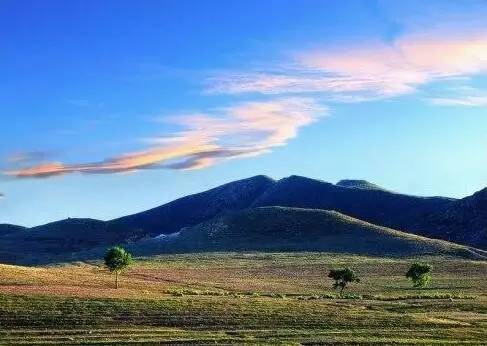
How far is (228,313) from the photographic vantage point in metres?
73.4

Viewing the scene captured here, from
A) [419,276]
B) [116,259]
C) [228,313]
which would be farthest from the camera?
[419,276]

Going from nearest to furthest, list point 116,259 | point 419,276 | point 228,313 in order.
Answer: point 228,313
point 116,259
point 419,276

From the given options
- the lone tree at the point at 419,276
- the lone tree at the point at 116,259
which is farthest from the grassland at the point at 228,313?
the lone tree at the point at 116,259

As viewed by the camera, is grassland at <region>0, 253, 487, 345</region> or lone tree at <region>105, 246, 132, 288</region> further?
lone tree at <region>105, 246, 132, 288</region>

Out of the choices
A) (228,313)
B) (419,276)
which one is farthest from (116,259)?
(419,276)

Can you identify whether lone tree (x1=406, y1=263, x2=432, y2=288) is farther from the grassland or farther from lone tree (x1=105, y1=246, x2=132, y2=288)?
lone tree (x1=105, y1=246, x2=132, y2=288)

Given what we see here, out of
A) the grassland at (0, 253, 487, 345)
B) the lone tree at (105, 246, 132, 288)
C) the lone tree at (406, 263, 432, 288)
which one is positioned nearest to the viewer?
the grassland at (0, 253, 487, 345)

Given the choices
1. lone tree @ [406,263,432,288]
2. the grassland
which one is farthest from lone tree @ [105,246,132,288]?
lone tree @ [406,263,432,288]

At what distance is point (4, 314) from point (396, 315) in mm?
42876

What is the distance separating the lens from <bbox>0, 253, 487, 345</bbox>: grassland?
59969 mm

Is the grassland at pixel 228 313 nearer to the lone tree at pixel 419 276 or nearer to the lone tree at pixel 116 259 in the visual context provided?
the lone tree at pixel 419 276

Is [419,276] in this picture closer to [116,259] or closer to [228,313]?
[116,259]

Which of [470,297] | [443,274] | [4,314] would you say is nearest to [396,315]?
[470,297]

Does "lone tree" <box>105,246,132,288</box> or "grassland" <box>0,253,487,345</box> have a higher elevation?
"lone tree" <box>105,246,132,288</box>
